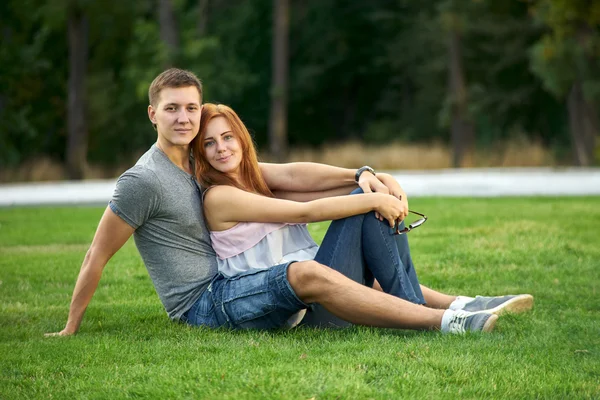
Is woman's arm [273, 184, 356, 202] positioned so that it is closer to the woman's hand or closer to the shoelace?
the woman's hand

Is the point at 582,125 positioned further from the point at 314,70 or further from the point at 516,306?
the point at 516,306

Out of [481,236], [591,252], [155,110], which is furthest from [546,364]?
A: [481,236]

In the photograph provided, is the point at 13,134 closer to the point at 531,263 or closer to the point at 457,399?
the point at 531,263

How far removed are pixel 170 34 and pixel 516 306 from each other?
1973 cm

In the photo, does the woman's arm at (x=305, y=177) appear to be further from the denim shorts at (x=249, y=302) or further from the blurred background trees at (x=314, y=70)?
the blurred background trees at (x=314, y=70)

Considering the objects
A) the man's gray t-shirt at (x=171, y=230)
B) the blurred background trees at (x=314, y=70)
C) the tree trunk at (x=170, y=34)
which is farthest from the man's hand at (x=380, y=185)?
the tree trunk at (x=170, y=34)

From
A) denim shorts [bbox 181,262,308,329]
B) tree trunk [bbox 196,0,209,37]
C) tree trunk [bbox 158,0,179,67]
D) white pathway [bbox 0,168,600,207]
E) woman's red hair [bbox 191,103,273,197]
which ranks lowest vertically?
white pathway [bbox 0,168,600,207]

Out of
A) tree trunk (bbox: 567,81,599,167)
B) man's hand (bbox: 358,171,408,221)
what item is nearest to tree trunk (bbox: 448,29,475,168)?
tree trunk (bbox: 567,81,599,167)

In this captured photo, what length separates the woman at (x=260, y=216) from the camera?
4.95 m

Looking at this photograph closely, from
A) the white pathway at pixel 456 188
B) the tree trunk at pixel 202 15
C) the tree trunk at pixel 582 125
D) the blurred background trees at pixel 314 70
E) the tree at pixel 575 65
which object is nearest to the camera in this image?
the white pathway at pixel 456 188

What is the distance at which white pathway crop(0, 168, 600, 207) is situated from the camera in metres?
14.6

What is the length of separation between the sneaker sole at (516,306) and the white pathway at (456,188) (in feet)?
26.8

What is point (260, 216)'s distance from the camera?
16.3ft

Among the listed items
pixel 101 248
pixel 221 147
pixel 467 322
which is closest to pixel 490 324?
pixel 467 322
